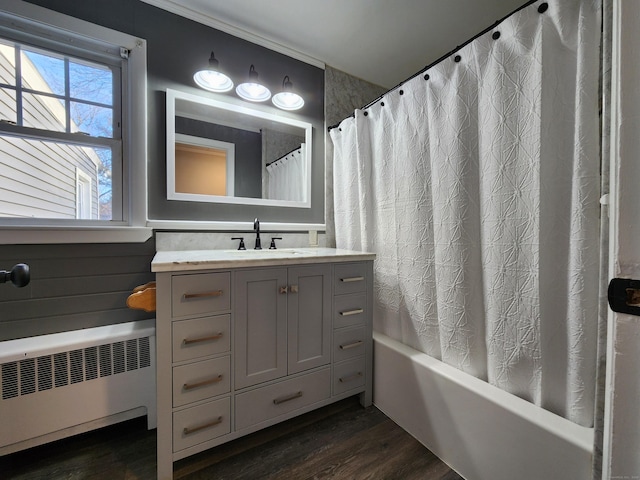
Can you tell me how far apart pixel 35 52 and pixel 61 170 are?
594 mm

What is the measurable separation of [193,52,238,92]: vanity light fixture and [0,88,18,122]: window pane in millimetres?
868

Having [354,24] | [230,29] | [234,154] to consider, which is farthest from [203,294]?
[354,24]

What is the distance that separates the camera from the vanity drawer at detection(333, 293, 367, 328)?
149 centimetres

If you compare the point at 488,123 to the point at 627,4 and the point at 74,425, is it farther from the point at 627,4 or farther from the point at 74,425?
the point at 74,425

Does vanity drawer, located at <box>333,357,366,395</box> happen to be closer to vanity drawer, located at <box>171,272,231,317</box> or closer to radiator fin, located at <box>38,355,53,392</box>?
vanity drawer, located at <box>171,272,231,317</box>

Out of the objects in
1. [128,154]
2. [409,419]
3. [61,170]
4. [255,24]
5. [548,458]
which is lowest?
[409,419]

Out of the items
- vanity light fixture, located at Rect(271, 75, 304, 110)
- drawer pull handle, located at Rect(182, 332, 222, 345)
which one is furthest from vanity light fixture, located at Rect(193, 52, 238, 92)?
drawer pull handle, located at Rect(182, 332, 222, 345)

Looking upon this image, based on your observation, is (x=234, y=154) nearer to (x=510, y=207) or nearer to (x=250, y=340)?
(x=250, y=340)

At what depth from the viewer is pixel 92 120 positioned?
1.50 m

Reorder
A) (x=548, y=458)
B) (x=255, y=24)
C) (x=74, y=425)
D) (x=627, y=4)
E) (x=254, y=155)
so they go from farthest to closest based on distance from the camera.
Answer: (x=254, y=155) → (x=255, y=24) → (x=74, y=425) → (x=548, y=458) → (x=627, y=4)

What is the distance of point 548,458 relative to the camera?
3.03ft

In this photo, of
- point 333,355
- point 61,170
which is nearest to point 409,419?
point 333,355

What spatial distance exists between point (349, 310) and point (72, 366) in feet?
4.46

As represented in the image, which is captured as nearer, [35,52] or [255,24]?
[35,52]
